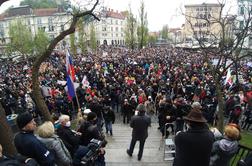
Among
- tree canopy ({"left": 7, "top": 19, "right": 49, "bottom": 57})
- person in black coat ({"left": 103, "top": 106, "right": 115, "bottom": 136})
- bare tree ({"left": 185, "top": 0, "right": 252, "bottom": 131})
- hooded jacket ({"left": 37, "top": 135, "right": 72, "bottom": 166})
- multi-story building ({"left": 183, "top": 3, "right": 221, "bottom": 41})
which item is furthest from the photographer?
tree canopy ({"left": 7, "top": 19, "right": 49, "bottom": 57})

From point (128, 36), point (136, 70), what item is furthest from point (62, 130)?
point (128, 36)

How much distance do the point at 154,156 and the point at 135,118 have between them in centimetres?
134

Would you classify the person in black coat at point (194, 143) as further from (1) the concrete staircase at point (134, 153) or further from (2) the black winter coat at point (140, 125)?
(2) the black winter coat at point (140, 125)

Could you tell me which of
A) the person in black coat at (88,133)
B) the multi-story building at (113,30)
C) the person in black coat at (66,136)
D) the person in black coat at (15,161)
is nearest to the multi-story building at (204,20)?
the person in black coat at (88,133)

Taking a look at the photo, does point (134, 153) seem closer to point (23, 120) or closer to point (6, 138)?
point (6, 138)

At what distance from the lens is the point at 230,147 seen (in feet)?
17.3

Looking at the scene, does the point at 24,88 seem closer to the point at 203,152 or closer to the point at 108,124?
the point at 108,124

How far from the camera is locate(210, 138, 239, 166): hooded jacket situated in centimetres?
529

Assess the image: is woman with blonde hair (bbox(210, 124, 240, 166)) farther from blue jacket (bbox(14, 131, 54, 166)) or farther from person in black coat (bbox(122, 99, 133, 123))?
person in black coat (bbox(122, 99, 133, 123))

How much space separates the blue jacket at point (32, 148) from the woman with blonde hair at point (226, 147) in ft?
9.01

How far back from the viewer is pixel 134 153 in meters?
9.42

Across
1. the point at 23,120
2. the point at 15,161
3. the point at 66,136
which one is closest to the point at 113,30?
the point at 66,136

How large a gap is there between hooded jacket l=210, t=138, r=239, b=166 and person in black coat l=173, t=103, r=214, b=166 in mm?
865

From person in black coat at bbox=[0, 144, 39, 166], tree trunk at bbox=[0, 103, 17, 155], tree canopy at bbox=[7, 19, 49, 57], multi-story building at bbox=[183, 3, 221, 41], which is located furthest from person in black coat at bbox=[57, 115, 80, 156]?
tree canopy at bbox=[7, 19, 49, 57]
